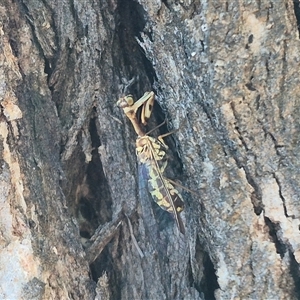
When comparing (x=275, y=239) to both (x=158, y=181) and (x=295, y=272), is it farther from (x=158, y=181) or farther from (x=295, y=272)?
(x=158, y=181)

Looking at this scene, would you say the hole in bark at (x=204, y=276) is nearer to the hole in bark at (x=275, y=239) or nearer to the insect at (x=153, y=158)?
the insect at (x=153, y=158)

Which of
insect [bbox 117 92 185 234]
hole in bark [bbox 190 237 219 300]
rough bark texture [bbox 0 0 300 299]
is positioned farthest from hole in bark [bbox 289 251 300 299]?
insect [bbox 117 92 185 234]

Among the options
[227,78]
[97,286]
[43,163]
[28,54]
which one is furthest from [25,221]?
[227,78]

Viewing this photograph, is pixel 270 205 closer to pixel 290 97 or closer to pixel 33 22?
pixel 290 97

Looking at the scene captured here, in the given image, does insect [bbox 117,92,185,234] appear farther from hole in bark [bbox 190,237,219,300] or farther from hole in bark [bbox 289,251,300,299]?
hole in bark [bbox 289,251,300,299]

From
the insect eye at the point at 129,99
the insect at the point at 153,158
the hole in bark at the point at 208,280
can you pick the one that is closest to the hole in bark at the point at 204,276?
the hole in bark at the point at 208,280

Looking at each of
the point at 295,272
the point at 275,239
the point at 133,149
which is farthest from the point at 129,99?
the point at 295,272
